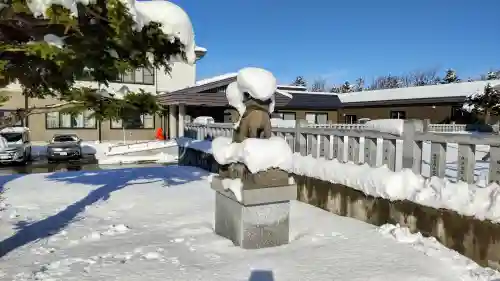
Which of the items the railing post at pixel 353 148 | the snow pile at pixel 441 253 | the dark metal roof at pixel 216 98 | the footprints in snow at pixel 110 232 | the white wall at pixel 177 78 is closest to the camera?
the snow pile at pixel 441 253

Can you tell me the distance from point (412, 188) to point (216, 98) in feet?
69.1

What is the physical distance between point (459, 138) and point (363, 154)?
172 centimetres

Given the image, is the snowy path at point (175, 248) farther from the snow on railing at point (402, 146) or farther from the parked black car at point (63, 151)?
the parked black car at point (63, 151)

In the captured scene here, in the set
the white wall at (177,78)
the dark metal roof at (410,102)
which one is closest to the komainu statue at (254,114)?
the white wall at (177,78)

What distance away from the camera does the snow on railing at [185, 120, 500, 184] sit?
12.8ft

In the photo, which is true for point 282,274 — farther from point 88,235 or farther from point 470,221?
point 88,235

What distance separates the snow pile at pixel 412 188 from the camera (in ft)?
11.7

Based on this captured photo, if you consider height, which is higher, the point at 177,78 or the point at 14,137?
the point at 177,78

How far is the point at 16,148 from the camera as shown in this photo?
16.5 metres

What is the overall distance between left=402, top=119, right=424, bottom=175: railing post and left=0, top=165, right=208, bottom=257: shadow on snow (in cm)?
494

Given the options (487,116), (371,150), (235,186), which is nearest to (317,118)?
(487,116)

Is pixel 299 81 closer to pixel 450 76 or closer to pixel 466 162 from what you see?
pixel 450 76

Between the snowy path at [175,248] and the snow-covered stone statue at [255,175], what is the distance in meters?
0.23

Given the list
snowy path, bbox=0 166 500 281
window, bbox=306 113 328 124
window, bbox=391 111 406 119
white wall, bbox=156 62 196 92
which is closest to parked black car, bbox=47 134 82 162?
white wall, bbox=156 62 196 92
